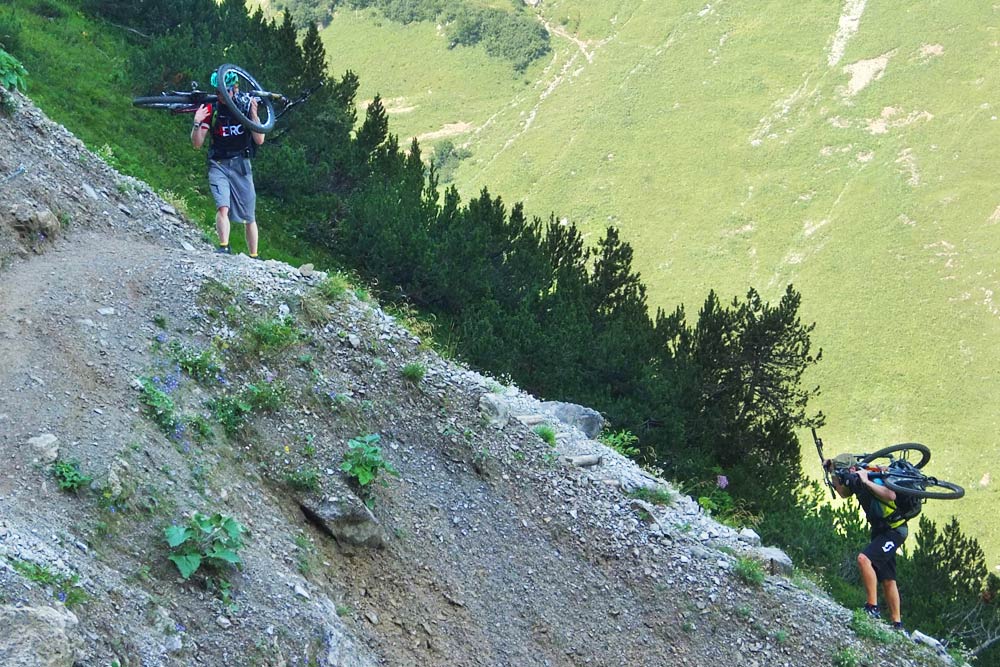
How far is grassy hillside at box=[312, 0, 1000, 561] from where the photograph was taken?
4129 inches

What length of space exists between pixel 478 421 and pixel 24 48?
2048 cm

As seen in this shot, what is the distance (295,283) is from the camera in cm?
1114

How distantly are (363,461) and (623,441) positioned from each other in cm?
1248

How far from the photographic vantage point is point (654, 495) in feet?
41.0

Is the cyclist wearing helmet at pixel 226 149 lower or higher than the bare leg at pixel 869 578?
higher

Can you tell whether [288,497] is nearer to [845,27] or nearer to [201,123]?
[201,123]

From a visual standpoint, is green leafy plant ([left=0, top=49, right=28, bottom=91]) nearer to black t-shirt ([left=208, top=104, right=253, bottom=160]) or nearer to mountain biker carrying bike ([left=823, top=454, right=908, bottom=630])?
black t-shirt ([left=208, top=104, right=253, bottom=160])

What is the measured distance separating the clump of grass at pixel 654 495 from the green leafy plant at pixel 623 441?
12.7 ft

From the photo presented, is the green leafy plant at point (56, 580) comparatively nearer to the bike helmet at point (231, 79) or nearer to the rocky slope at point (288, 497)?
the rocky slope at point (288, 497)

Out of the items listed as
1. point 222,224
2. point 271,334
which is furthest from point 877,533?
point 222,224

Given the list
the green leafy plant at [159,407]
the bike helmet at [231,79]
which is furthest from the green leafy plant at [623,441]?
the green leafy plant at [159,407]

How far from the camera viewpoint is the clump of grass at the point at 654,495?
488 inches

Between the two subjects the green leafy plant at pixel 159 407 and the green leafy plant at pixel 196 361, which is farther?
the green leafy plant at pixel 196 361

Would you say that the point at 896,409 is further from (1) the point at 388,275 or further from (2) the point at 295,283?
(2) the point at 295,283
